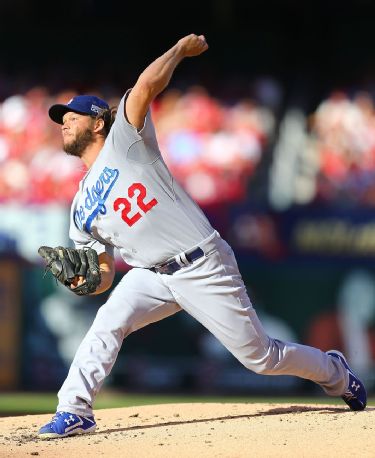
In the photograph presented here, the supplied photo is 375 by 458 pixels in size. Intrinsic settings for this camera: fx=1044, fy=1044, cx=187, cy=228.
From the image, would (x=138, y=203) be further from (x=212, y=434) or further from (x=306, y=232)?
(x=306, y=232)

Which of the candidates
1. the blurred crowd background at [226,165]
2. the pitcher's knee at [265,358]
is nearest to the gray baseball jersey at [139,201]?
the pitcher's knee at [265,358]

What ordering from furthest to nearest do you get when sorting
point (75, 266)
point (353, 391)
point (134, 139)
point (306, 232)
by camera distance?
point (306, 232) → point (353, 391) → point (75, 266) → point (134, 139)

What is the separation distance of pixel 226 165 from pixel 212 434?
7.59m

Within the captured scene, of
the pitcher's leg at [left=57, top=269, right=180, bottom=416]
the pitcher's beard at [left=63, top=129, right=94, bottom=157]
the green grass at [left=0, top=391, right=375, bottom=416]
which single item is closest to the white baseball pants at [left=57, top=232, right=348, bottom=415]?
the pitcher's leg at [left=57, top=269, right=180, bottom=416]

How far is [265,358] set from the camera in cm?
514

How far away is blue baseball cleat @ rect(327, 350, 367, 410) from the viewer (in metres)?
5.65

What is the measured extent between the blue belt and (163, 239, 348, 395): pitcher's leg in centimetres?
3

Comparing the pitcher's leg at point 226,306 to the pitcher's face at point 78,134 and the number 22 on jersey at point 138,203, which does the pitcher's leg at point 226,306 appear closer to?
the number 22 on jersey at point 138,203

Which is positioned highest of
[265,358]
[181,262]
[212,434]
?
[181,262]

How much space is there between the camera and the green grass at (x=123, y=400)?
32.8 feet

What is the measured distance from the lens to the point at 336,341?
10992 millimetres

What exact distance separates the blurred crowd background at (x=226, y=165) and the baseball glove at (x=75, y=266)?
198 inches

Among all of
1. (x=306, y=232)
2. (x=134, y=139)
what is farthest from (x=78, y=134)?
(x=306, y=232)

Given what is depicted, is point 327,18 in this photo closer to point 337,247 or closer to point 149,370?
point 337,247
